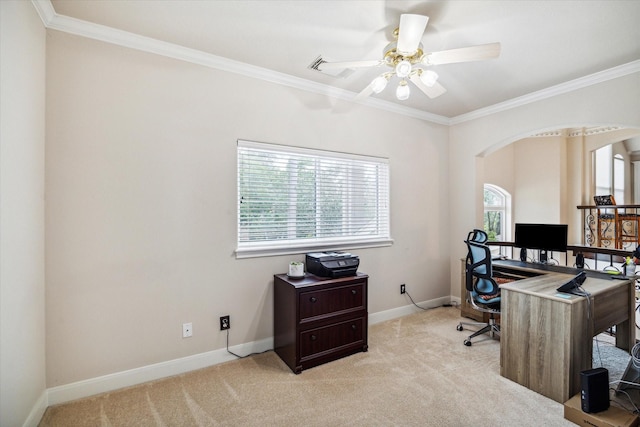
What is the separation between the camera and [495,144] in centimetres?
377

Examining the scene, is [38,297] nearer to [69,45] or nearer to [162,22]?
[69,45]

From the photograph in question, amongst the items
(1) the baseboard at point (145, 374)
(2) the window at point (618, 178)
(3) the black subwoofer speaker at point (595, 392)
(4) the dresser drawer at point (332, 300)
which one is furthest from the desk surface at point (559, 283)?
(2) the window at point (618, 178)

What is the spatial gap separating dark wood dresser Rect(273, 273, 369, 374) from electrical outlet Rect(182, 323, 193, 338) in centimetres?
74

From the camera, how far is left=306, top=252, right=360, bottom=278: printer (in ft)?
9.03

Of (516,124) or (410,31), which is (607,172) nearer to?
(516,124)

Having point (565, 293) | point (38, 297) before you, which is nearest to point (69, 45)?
point (38, 297)

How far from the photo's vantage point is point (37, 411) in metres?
1.87

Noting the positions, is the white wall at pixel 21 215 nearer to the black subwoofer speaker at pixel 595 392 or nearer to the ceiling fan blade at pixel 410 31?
the ceiling fan blade at pixel 410 31

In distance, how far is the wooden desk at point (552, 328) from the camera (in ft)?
6.74

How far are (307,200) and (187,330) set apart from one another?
160 cm

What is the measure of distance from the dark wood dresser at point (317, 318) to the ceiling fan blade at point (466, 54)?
187 centimetres

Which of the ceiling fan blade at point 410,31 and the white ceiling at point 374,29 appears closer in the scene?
the ceiling fan blade at point 410,31

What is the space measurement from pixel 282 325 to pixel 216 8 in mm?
2480

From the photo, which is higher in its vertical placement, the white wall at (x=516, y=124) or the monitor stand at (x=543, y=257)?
the white wall at (x=516, y=124)
